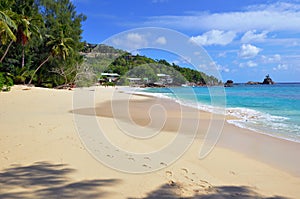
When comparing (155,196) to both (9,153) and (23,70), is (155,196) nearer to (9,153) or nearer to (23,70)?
(9,153)

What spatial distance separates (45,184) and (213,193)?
228 cm

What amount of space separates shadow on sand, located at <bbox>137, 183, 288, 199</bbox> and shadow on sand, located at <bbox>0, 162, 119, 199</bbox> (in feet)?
2.23

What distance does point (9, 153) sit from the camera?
171 inches

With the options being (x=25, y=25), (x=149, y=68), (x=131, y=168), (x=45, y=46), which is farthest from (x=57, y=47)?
(x=131, y=168)

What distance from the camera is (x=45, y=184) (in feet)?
10.4

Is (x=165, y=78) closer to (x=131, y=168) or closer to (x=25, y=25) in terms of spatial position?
(x=131, y=168)

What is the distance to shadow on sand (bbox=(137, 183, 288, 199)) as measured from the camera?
310 cm

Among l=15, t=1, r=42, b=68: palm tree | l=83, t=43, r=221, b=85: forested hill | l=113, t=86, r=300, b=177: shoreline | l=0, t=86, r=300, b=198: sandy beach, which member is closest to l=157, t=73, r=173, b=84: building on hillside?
l=83, t=43, r=221, b=85: forested hill

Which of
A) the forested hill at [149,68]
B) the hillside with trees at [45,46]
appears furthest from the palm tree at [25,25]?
the forested hill at [149,68]

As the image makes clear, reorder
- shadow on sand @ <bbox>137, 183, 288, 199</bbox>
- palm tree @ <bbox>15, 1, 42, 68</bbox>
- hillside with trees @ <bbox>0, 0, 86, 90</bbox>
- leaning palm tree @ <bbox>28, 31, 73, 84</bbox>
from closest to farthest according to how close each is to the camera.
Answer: shadow on sand @ <bbox>137, 183, 288, 199</bbox>
palm tree @ <bbox>15, 1, 42, 68</bbox>
hillside with trees @ <bbox>0, 0, 86, 90</bbox>
leaning palm tree @ <bbox>28, 31, 73, 84</bbox>

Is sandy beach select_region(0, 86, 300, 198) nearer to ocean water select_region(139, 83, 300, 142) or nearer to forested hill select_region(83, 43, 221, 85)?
ocean water select_region(139, 83, 300, 142)

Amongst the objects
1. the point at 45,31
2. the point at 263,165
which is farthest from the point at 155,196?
the point at 45,31

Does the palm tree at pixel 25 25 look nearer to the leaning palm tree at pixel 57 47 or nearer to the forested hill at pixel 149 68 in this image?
the leaning palm tree at pixel 57 47

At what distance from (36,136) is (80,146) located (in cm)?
139
